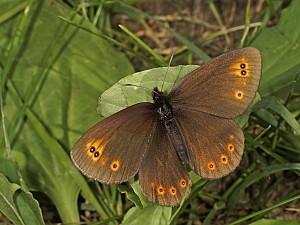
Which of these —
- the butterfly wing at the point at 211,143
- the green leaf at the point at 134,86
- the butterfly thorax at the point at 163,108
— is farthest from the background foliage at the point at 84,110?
the butterfly wing at the point at 211,143

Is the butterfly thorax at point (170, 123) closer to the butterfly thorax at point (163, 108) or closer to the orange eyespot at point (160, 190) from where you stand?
the butterfly thorax at point (163, 108)

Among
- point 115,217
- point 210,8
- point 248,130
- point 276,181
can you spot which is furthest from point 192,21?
point 115,217

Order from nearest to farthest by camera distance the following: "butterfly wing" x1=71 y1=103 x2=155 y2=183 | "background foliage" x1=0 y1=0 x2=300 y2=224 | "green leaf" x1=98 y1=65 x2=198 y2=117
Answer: "butterfly wing" x1=71 y1=103 x2=155 y2=183, "green leaf" x1=98 y1=65 x2=198 y2=117, "background foliage" x1=0 y1=0 x2=300 y2=224

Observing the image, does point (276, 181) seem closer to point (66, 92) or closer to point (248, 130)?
point (248, 130)

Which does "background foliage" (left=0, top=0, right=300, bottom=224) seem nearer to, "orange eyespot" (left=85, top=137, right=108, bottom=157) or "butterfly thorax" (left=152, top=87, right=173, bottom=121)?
"butterfly thorax" (left=152, top=87, right=173, bottom=121)

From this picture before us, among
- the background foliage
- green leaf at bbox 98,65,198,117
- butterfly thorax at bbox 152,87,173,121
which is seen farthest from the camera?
the background foliage

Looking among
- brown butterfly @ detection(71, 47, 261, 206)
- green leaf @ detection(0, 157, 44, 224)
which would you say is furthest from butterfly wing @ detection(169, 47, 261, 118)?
green leaf @ detection(0, 157, 44, 224)
